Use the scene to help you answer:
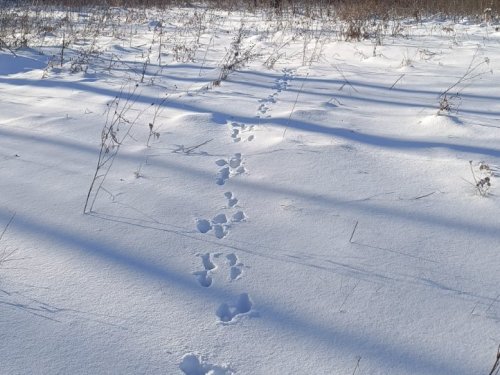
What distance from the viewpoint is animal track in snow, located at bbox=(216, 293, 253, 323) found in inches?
65.1

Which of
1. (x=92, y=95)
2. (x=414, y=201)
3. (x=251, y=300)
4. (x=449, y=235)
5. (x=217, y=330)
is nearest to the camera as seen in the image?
(x=217, y=330)

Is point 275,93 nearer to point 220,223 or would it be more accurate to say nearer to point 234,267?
point 220,223

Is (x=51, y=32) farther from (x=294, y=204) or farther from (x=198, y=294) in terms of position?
(x=198, y=294)

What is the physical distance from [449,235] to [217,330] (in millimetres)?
1114

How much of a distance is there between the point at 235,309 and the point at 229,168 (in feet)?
4.14

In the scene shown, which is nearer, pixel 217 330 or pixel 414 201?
pixel 217 330

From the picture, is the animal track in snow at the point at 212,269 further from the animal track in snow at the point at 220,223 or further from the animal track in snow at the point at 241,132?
the animal track in snow at the point at 241,132

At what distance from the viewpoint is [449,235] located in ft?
6.92

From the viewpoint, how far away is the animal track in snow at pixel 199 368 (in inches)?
56.4

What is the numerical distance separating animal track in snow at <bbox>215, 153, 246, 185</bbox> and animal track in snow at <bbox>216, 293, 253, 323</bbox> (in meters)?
1.00

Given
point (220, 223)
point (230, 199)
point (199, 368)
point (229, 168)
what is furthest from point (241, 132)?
point (199, 368)

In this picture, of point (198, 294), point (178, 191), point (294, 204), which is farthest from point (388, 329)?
point (178, 191)

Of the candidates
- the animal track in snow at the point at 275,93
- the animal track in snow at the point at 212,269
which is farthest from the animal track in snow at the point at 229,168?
the animal track in snow at the point at 275,93

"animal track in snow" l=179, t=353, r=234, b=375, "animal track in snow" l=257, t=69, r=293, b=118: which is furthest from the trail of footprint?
"animal track in snow" l=257, t=69, r=293, b=118
